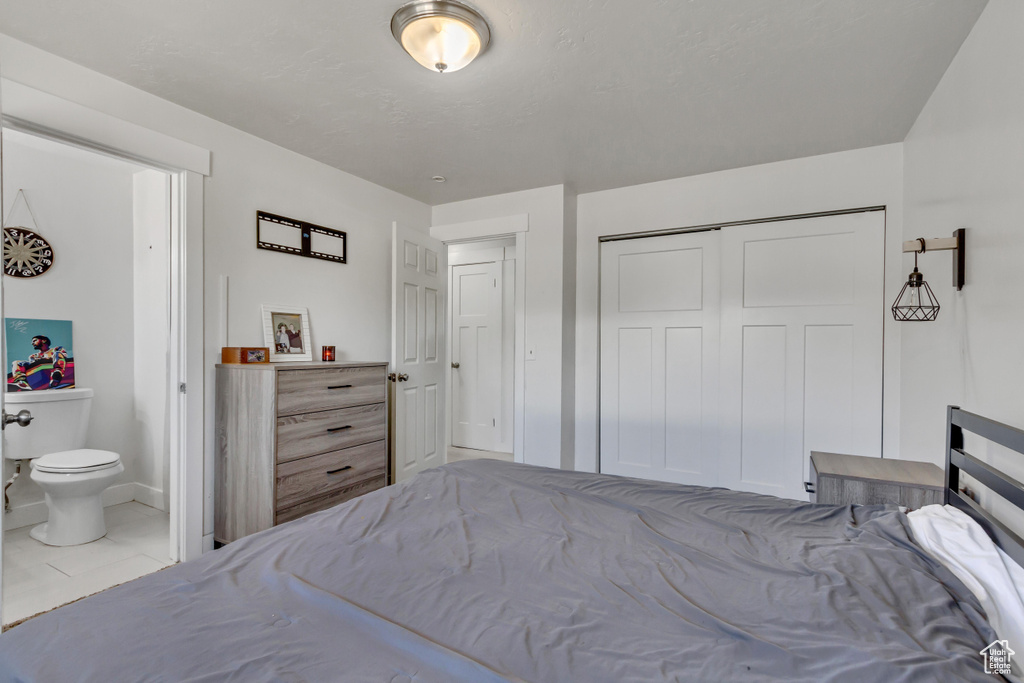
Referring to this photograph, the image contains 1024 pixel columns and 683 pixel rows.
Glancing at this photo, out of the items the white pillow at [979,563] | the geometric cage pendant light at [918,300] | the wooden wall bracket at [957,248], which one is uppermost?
the wooden wall bracket at [957,248]

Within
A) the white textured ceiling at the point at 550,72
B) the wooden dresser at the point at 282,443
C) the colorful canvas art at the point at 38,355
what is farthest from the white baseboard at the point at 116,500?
the white textured ceiling at the point at 550,72

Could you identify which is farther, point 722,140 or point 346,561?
point 722,140

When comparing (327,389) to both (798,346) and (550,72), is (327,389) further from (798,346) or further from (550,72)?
(798,346)

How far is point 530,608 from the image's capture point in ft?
3.24

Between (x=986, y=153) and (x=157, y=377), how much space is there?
14.9 feet

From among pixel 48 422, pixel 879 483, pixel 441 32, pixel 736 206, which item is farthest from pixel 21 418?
pixel 736 206

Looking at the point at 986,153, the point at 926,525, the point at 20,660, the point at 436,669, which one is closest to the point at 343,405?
the point at 20,660

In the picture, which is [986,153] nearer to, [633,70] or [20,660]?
[633,70]

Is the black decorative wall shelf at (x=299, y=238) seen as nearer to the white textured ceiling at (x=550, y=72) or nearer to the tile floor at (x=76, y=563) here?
the white textured ceiling at (x=550, y=72)

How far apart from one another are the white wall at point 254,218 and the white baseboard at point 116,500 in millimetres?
1151

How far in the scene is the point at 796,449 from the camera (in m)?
3.11

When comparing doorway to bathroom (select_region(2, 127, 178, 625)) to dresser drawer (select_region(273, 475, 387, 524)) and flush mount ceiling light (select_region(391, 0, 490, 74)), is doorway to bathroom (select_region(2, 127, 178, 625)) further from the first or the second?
flush mount ceiling light (select_region(391, 0, 490, 74))

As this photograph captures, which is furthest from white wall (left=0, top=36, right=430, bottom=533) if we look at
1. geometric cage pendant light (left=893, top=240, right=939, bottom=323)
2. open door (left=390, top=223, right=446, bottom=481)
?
geometric cage pendant light (left=893, top=240, right=939, bottom=323)

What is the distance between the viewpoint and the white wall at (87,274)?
2971 mm
